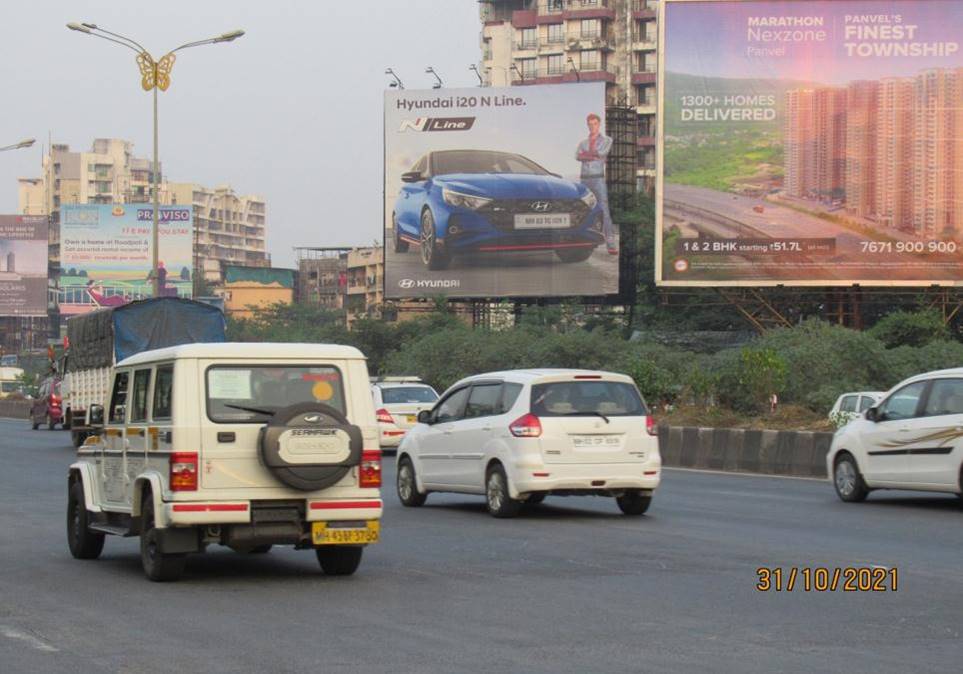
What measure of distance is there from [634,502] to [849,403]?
14.1 m

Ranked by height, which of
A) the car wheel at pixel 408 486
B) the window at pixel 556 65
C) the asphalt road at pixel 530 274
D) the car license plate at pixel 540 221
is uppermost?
the window at pixel 556 65

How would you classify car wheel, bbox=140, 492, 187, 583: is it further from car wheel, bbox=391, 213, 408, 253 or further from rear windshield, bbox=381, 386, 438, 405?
car wheel, bbox=391, 213, 408, 253

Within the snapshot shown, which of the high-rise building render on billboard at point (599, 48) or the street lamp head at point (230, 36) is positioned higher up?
the high-rise building render on billboard at point (599, 48)

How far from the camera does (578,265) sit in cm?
5938

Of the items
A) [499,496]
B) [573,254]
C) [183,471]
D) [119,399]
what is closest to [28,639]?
[183,471]

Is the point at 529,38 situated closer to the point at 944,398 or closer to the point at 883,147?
the point at 883,147

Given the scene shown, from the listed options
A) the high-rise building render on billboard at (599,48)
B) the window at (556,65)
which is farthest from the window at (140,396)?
the window at (556,65)

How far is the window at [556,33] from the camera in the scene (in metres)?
116

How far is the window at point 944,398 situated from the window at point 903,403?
8.3 inches

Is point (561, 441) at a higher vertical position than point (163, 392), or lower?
lower

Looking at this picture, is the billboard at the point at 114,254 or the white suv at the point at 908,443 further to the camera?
the billboard at the point at 114,254

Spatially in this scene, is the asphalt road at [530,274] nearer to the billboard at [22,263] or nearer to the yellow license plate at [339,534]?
the yellow license plate at [339,534]

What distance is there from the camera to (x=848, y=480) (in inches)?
771

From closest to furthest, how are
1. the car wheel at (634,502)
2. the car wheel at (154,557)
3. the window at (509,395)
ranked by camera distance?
the car wheel at (154,557) → the window at (509,395) → the car wheel at (634,502)
